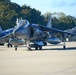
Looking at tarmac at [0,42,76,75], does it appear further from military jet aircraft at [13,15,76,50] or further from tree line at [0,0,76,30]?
tree line at [0,0,76,30]

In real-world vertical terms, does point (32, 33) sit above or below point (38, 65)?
above

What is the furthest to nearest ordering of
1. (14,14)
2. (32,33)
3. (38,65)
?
(14,14)
(32,33)
(38,65)

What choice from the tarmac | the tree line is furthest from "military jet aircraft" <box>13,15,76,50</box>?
the tree line

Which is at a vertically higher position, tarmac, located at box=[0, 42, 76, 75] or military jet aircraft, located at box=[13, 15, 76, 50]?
military jet aircraft, located at box=[13, 15, 76, 50]

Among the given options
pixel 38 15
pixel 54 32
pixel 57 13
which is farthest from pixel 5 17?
pixel 57 13

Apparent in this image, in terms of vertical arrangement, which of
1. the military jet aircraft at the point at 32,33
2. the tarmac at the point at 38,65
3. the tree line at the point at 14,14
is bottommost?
the tarmac at the point at 38,65

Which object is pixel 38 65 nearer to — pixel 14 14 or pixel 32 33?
pixel 32 33

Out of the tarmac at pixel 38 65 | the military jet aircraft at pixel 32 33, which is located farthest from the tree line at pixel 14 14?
the tarmac at pixel 38 65

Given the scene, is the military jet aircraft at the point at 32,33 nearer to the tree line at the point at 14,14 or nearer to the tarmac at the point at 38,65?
the tarmac at the point at 38,65

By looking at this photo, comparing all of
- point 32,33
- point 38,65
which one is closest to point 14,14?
point 32,33

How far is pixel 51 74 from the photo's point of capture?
431 inches

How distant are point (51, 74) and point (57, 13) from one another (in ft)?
529

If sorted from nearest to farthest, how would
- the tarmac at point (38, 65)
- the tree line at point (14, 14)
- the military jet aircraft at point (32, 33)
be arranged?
the tarmac at point (38, 65) → the military jet aircraft at point (32, 33) → the tree line at point (14, 14)

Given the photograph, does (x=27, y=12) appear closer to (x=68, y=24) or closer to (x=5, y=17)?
(x=5, y=17)
